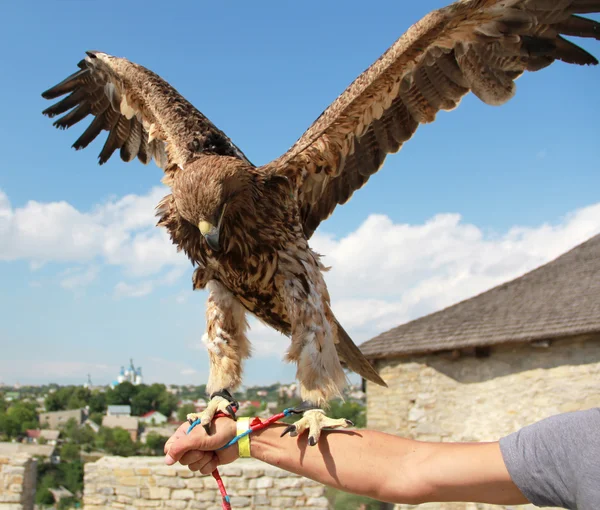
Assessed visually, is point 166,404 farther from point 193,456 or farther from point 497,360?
point 193,456

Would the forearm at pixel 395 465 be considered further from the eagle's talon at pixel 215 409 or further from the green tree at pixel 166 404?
the green tree at pixel 166 404

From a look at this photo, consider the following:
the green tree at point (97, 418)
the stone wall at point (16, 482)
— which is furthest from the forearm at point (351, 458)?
the green tree at point (97, 418)

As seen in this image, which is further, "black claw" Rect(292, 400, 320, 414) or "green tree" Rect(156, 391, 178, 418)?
"green tree" Rect(156, 391, 178, 418)

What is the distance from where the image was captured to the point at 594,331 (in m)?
8.95

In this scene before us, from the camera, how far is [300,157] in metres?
2.95

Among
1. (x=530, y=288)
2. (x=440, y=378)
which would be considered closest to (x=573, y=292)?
(x=530, y=288)

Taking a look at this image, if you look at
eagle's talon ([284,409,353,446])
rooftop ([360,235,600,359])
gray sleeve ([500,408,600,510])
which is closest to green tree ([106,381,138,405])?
rooftop ([360,235,600,359])

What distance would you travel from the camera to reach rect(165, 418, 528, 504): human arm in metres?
1.54

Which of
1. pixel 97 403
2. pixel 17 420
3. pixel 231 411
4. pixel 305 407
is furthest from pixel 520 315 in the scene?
pixel 97 403

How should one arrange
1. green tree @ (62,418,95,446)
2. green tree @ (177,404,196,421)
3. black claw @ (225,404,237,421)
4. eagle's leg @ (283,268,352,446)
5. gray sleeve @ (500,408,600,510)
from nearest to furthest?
gray sleeve @ (500,408,600,510), black claw @ (225,404,237,421), eagle's leg @ (283,268,352,446), green tree @ (177,404,196,421), green tree @ (62,418,95,446)

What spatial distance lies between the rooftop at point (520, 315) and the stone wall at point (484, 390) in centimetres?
33

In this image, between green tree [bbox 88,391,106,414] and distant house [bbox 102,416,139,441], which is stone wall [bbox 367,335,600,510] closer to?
distant house [bbox 102,416,139,441]

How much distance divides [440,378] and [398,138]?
8180 millimetres

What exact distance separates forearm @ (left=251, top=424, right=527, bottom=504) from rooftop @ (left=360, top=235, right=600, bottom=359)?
27.6ft
